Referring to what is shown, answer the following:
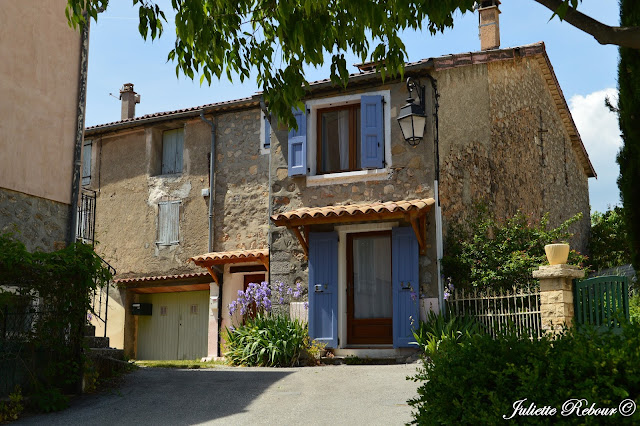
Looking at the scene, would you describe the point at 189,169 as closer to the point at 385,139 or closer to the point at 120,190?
the point at 120,190

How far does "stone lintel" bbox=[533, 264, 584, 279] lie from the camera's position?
33.4 ft

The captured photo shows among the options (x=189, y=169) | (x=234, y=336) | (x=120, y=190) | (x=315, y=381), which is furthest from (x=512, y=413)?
(x=120, y=190)

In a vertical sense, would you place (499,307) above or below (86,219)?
below

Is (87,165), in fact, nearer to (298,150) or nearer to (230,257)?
(230,257)

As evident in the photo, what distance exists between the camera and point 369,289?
13.1m

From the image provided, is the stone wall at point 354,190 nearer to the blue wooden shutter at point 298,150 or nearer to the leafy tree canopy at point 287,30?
the blue wooden shutter at point 298,150

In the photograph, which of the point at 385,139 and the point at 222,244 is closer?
the point at 385,139

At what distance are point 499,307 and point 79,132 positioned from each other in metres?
7.33

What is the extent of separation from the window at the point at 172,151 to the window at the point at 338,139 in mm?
4548

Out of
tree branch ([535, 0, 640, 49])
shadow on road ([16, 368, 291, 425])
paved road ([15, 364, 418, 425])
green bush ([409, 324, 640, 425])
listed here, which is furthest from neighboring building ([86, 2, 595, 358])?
green bush ([409, 324, 640, 425])

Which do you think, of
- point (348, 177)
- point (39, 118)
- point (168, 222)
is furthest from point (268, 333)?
point (168, 222)

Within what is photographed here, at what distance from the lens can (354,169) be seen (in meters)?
13.5

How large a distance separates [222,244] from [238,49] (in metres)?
9.55
